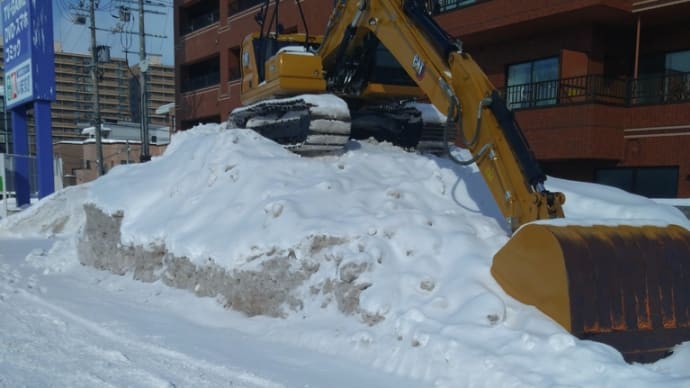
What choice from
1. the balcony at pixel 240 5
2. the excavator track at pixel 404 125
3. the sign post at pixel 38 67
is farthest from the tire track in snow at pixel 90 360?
the balcony at pixel 240 5

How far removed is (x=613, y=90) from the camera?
1647cm

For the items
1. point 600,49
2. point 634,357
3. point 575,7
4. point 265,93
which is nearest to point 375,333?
point 634,357

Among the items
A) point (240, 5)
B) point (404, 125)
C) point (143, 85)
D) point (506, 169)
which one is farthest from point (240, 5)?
point (506, 169)

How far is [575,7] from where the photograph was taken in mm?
15188

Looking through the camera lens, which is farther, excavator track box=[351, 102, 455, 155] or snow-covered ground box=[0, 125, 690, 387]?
excavator track box=[351, 102, 455, 155]

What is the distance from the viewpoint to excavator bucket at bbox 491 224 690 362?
503cm

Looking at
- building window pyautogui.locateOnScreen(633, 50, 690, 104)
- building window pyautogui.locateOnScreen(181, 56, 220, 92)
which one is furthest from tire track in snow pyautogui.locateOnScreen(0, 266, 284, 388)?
building window pyautogui.locateOnScreen(181, 56, 220, 92)

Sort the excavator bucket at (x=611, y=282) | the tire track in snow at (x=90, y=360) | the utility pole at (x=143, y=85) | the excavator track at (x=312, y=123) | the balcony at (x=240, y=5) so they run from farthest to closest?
the balcony at (x=240, y=5) < the utility pole at (x=143, y=85) < the excavator track at (x=312, y=123) < the excavator bucket at (x=611, y=282) < the tire track in snow at (x=90, y=360)

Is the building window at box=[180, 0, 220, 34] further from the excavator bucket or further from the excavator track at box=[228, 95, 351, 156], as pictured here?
the excavator bucket

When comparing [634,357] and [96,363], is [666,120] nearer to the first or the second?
[634,357]

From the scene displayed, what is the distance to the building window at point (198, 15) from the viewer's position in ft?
114

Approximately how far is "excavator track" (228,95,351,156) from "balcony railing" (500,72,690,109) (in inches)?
357

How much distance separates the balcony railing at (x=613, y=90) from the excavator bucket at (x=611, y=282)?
1108cm

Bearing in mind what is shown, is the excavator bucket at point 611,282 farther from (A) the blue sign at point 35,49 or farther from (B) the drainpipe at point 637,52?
(A) the blue sign at point 35,49
